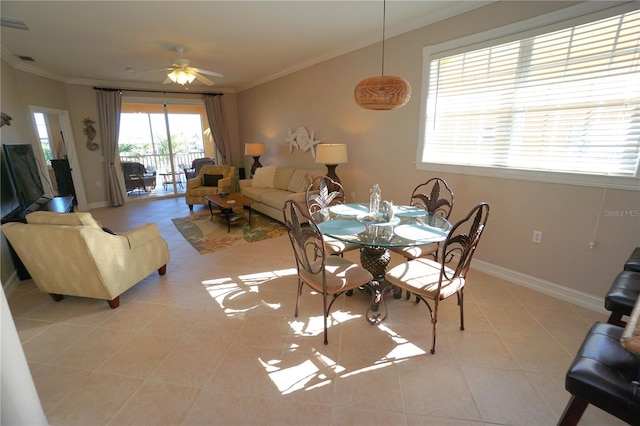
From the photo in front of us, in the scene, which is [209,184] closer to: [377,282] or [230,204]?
[230,204]

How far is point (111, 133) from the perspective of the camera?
6156mm

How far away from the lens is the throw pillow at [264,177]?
5.56m

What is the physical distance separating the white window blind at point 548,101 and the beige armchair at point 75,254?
3.48 metres

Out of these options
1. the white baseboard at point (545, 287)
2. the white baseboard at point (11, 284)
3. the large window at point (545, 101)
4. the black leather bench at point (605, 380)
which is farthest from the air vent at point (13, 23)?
the white baseboard at point (545, 287)

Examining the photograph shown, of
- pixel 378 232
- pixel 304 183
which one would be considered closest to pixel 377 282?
pixel 378 232

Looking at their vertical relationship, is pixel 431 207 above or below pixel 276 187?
above

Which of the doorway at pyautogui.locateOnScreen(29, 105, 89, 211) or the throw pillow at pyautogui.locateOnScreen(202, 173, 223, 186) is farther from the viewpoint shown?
the throw pillow at pyautogui.locateOnScreen(202, 173, 223, 186)

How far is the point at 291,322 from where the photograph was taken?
2.28 metres

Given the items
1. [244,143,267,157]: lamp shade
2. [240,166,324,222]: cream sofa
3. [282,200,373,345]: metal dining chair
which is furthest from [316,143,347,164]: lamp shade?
[244,143,267,157]: lamp shade

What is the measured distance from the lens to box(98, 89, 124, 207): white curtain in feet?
19.6

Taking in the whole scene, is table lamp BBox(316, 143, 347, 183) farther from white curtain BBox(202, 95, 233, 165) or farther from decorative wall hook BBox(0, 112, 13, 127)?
white curtain BBox(202, 95, 233, 165)

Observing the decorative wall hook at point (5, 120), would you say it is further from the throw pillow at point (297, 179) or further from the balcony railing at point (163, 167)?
the throw pillow at point (297, 179)

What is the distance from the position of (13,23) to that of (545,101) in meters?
5.26

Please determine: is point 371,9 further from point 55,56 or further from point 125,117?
point 125,117
